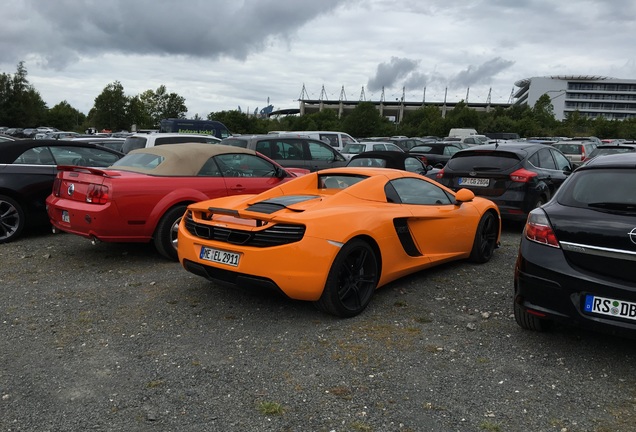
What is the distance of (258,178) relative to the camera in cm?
734

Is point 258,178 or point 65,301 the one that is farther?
point 258,178

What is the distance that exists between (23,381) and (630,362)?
4246 millimetres

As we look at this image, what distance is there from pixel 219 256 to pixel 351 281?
1184 mm

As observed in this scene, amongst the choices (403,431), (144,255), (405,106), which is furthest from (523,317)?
(405,106)

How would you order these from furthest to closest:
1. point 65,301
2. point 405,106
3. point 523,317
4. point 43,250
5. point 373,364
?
point 405,106, point 43,250, point 65,301, point 523,317, point 373,364

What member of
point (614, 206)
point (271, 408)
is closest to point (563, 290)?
point (614, 206)

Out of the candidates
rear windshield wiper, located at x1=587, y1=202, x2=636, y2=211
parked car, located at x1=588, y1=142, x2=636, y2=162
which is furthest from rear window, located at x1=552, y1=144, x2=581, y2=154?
rear windshield wiper, located at x1=587, y1=202, x2=636, y2=211

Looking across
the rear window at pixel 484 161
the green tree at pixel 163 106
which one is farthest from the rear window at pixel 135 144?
the green tree at pixel 163 106

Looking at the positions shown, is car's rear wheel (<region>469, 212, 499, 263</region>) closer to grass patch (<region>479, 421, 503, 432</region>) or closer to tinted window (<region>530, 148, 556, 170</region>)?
tinted window (<region>530, 148, 556, 170</region>)

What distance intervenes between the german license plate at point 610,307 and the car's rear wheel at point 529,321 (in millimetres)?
589

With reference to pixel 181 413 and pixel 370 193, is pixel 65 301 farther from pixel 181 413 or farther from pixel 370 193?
pixel 370 193

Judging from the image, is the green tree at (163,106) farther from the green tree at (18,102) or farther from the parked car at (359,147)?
the parked car at (359,147)

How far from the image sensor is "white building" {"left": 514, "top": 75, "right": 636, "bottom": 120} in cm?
13275

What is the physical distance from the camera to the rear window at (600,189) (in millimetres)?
3719
